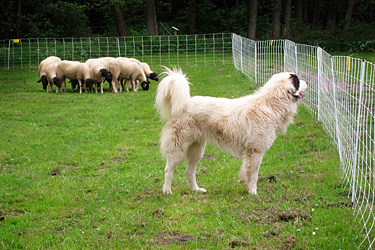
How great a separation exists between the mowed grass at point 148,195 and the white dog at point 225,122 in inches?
21.9

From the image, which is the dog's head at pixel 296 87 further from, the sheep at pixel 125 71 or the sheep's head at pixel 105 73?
the sheep at pixel 125 71

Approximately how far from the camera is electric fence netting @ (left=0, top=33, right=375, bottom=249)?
4699 millimetres

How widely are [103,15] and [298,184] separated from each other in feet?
120

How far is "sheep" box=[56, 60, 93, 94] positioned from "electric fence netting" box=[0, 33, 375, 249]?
6.96 meters

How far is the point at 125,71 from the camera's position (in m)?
17.5

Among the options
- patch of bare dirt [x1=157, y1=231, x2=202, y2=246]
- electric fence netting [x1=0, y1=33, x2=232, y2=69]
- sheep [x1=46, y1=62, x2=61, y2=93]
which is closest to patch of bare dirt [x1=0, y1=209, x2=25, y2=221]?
patch of bare dirt [x1=157, y1=231, x2=202, y2=246]

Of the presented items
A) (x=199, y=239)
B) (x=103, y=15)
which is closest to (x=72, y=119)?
(x=199, y=239)

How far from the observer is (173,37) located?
2695cm

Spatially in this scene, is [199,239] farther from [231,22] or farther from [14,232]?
[231,22]

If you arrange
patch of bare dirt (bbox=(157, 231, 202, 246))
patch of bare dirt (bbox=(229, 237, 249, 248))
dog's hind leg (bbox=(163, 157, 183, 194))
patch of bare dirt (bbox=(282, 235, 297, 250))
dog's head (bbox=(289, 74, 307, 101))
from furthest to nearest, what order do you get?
dog's head (bbox=(289, 74, 307, 101)), dog's hind leg (bbox=(163, 157, 183, 194)), patch of bare dirt (bbox=(157, 231, 202, 246)), patch of bare dirt (bbox=(229, 237, 249, 248)), patch of bare dirt (bbox=(282, 235, 297, 250))

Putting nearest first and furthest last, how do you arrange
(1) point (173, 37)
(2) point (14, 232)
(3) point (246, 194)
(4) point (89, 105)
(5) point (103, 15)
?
(2) point (14, 232) < (3) point (246, 194) < (4) point (89, 105) < (1) point (173, 37) < (5) point (103, 15)

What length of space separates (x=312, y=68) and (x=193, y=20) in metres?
24.2

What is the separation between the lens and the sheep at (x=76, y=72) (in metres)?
16.8

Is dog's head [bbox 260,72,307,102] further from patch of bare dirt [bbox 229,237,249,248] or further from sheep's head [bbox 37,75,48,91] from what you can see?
Result: sheep's head [bbox 37,75,48,91]
